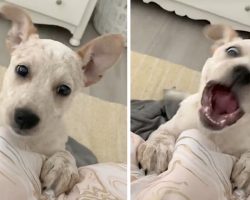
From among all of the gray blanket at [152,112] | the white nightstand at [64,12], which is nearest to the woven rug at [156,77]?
the gray blanket at [152,112]

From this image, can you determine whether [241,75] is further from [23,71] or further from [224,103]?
[23,71]

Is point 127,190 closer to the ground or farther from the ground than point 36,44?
closer to the ground

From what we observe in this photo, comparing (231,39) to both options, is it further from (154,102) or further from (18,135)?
(18,135)

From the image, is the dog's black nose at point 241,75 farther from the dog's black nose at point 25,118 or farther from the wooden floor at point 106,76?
the dog's black nose at point 25,118

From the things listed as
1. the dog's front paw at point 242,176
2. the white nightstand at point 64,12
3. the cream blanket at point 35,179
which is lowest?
the cream blanket at point 35,179

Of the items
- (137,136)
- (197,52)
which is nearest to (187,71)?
(197,52)
